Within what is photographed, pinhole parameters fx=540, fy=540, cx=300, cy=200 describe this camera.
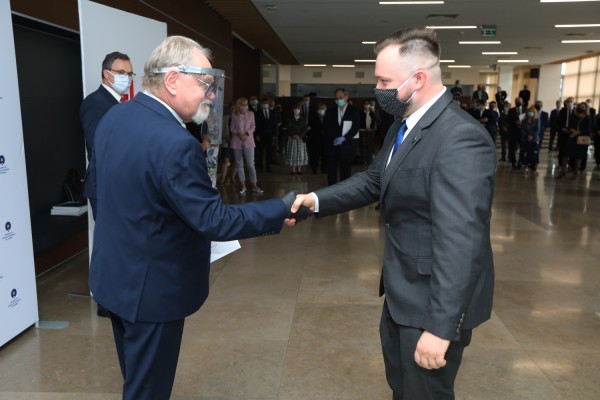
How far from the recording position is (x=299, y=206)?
199cm

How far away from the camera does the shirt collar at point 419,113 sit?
1669 mm

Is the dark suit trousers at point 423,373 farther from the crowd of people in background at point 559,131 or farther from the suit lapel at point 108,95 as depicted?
the crowd of people in background at point 559,131

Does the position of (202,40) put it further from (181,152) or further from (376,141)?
(181,152)

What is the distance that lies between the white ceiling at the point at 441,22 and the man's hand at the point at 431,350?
A: 368 inches

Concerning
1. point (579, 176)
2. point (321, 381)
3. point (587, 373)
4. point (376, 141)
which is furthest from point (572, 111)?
point (321, 381)

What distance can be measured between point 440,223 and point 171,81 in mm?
919

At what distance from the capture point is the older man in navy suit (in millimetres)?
1565

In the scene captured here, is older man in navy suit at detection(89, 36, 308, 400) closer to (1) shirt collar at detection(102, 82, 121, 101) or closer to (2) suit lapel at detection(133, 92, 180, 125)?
(2) suit lapel at detection(133, 92, 180, 125)

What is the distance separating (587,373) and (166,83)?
8.94ft

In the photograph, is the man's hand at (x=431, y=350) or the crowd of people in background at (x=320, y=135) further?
the crowd of people in background at (x=320, y=135)

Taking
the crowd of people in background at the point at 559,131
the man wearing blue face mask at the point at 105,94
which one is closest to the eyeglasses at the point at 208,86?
the man wearing blue face mask at the point at 105,94

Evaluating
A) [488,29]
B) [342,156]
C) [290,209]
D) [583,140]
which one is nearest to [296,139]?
[342,156]

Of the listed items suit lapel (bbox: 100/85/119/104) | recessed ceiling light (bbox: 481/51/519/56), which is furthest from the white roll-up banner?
recessed ceiling light (bbox: 481/51/519/56)

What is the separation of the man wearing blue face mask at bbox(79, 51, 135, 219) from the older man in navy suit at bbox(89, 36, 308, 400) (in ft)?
5.77
